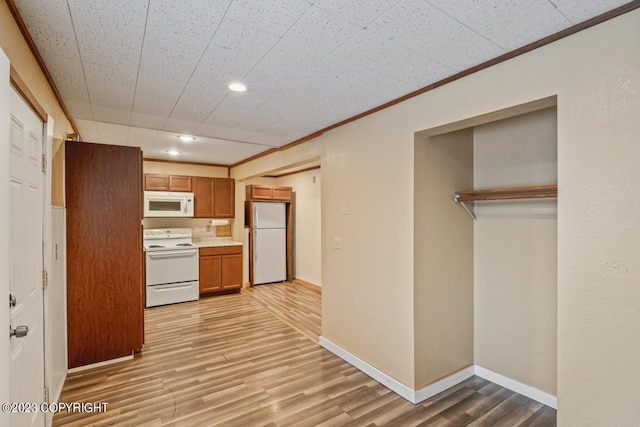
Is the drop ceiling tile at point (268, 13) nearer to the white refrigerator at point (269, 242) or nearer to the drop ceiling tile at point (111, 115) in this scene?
the drop ceiling tile at point (111, 115)

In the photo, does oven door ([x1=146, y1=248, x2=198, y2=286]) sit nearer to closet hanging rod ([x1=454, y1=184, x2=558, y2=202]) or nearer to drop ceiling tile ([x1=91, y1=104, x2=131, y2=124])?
drop ceiling tile ([x1=91, y1=104, x2=131, y2=124])

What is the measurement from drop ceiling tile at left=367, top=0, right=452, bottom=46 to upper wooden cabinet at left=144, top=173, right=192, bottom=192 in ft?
16.0

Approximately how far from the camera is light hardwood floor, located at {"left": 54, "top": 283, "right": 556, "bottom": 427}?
2215 millimetres

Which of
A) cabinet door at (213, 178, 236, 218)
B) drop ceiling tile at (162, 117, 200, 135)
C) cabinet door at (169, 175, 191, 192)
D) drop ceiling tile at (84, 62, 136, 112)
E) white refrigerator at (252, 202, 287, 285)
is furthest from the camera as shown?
white refrigerator at (252, 202, 287, 285)

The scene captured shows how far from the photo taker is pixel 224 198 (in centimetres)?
606

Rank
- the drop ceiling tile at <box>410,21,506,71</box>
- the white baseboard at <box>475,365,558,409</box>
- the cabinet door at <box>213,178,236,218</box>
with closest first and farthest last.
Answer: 1. the drop ceiling tile at <box>410,21,506,71</box>
2. the white baseboard at <box>475,365,558,409</box>
3. the cabinet door at <box>213,178,236,218</box>

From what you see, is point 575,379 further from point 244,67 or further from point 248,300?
point 248,300

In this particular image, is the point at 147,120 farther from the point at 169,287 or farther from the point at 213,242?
the point at 213,242

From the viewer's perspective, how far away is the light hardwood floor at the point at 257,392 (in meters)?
2.21

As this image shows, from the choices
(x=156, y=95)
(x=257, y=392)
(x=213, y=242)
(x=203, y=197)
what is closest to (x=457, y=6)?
(x=156, y=95)

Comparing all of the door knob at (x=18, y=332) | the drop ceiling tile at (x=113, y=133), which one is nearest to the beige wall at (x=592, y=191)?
the door knob at (x=18, y=332)

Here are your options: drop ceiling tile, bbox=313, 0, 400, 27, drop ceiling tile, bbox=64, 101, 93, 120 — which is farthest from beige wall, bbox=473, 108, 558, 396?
drop ceiling tile, bbox=64, 101, 93, 120

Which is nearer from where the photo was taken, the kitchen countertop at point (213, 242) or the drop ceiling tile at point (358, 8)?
the drop ceiling tile at point (358, 8)

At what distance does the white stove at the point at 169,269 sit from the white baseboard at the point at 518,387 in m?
4.34
